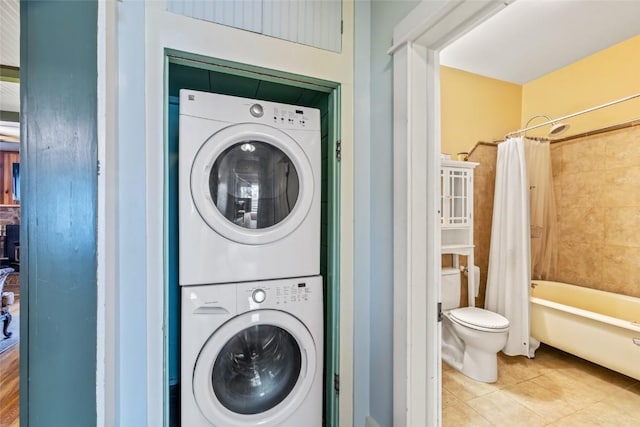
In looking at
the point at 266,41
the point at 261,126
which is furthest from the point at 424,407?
the point at 266,41

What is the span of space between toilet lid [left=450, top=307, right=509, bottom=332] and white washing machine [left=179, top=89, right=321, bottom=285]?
1451 millimetres

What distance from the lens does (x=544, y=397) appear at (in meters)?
1.96

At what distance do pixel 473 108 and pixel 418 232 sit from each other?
7.74ft

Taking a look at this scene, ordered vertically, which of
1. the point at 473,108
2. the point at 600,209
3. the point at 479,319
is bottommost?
the point at 479,319

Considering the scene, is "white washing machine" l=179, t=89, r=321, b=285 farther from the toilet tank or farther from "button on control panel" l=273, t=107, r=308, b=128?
the toilet tank

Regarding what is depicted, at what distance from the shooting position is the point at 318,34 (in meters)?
1.37

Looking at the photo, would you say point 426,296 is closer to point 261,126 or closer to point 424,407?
point 424,407

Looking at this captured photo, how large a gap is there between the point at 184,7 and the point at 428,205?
1.26 m

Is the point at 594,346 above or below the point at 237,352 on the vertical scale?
below

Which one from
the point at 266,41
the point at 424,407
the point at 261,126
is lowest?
the point at 424,407

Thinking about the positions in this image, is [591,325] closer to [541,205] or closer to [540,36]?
[541,205]

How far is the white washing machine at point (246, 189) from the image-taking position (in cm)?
122

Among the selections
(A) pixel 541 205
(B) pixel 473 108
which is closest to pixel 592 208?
(A) pixel 541 205

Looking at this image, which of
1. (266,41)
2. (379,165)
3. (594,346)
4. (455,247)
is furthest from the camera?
(455,247)
